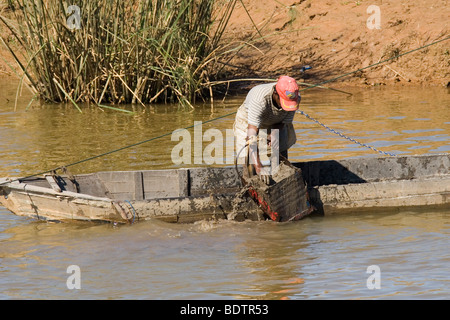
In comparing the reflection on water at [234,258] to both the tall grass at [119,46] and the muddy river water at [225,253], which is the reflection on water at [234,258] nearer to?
the muddy river water at [225,253]

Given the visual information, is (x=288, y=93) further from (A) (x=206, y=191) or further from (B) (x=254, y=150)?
(A) (x=206, y=191)

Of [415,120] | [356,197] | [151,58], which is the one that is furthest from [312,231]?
[151,58]

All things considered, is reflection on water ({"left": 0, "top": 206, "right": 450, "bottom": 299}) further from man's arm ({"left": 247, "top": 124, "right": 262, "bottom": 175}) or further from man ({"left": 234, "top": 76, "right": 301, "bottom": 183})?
man ({"left": 234, "top": 76, "right": 301, "bottom": 183})

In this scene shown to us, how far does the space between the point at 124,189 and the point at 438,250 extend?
9.56 ft

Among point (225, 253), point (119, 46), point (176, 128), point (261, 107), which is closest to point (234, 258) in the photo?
point (225, 253)

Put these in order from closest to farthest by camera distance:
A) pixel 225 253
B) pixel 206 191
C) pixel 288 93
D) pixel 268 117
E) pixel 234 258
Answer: pixel 234 258, pixel 225 253, pixel 288 93, pixel 268 117, pixel 206 191

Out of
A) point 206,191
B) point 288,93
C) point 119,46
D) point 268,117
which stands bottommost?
point 206,191

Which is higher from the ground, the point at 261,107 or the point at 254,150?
the point at 261,107

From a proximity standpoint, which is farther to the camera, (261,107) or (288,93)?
(261,107)

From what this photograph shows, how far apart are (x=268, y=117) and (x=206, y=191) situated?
108cm

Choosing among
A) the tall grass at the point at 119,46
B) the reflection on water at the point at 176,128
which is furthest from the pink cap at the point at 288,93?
the tall grass at the point at 119,46

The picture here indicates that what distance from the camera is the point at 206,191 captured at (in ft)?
A: 23.2

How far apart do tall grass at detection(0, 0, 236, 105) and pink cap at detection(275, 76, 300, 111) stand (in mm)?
4586

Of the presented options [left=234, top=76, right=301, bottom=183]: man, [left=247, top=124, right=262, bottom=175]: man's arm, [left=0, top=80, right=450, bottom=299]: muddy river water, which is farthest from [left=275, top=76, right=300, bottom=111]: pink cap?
[left=0, top=80, right=450, bottom=299]: muddy river water
